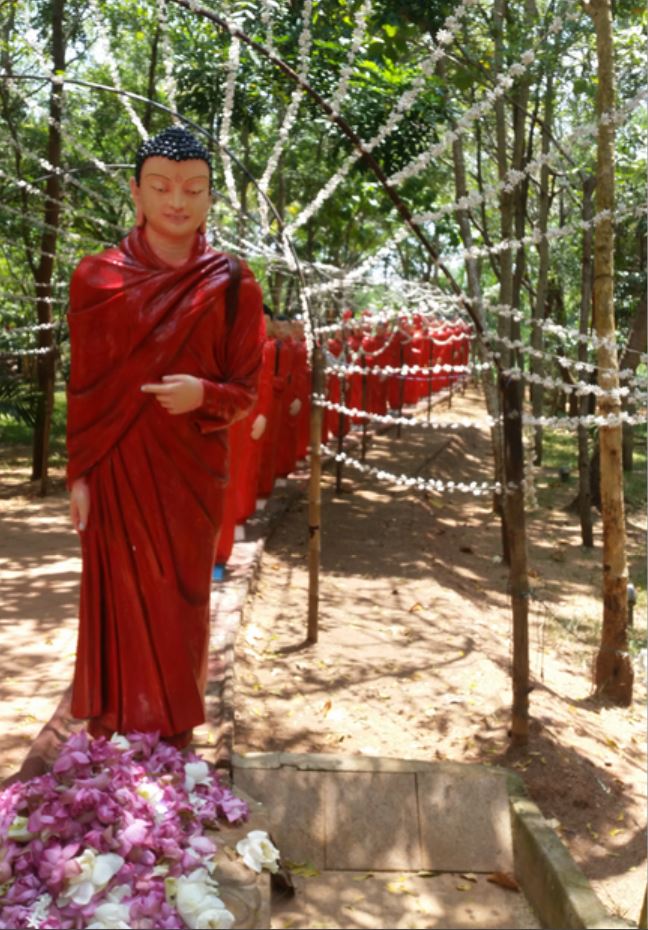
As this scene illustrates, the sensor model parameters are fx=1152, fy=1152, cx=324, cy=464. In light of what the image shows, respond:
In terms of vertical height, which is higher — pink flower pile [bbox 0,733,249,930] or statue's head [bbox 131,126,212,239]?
statue's head [bbox 131,126,212,239]

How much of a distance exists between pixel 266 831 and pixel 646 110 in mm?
12636

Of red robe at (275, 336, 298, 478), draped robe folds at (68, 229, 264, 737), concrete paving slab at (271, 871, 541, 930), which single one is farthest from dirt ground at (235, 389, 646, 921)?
draped robe folds at (68, 229, 264, 737)

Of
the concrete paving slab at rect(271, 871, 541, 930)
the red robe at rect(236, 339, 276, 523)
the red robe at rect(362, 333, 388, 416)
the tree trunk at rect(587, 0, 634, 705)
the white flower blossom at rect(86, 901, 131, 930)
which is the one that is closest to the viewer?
the white flower blossom at rect(86, 901, 131, 930)

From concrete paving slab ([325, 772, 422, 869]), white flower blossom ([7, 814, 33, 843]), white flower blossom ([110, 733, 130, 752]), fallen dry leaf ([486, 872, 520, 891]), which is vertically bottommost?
Result: fallen dry leaf ([486, 872, 520, 891])

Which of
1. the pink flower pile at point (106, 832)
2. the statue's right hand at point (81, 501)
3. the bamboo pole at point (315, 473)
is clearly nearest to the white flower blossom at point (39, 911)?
the pink flower pile at point (106, 832)

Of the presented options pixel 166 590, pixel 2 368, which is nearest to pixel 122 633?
pixel 166 590

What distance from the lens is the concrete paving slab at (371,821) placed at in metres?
4.36

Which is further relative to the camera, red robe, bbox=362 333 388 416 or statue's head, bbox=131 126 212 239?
red robe, bbox=362 333 388 416

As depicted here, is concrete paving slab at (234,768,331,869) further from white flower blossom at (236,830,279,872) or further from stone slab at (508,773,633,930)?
white flower blossom at (236,830,279,872)

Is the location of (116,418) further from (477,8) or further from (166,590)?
(477,8)

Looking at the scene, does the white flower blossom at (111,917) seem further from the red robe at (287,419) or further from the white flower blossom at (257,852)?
the red robe at (287,419)

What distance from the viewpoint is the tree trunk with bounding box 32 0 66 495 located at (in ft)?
36.1

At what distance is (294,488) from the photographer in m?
12.0

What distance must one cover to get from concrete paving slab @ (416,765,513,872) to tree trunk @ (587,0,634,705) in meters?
2.39
